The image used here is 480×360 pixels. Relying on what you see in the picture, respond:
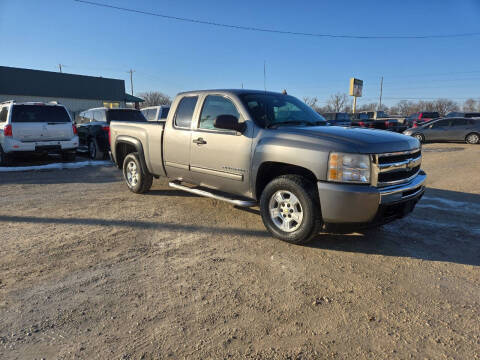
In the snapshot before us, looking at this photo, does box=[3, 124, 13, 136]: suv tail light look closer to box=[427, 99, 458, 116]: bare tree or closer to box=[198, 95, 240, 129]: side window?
box=[198, 95, 240, 129]: side window

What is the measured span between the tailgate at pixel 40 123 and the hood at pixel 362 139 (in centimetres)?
793

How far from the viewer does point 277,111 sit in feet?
15.1

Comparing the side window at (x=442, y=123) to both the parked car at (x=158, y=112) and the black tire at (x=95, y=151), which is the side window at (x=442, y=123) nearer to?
the parked car at (x=158, y=112)

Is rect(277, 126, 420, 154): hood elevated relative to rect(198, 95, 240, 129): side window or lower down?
lower down

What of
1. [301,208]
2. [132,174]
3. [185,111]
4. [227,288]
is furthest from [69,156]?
[227,288]

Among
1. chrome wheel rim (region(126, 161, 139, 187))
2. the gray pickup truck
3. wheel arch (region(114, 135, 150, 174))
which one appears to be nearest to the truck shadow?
the gray pickup truck

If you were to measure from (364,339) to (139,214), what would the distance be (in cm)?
372

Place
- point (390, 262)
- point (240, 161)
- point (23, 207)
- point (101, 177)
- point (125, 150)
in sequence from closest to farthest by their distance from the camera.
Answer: point (390, 262)
point (240, 161)
point (23, 207)
point (125, 150)
point (101, 177)

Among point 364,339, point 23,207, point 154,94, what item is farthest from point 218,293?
point 154,94

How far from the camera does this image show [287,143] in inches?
149

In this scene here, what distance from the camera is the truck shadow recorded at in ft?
12.2

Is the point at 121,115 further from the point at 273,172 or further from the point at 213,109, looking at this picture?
the point at 273,172

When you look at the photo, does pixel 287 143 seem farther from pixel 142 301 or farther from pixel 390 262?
pixel 142 301

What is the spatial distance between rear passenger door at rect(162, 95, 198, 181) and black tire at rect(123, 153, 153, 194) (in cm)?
88
